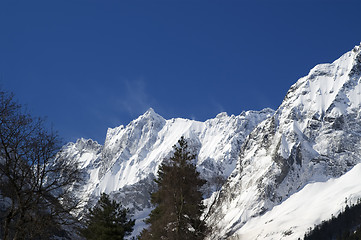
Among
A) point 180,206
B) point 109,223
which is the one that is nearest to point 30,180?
point 180,206

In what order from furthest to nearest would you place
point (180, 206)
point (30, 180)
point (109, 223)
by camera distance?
point (109, 223) → point (180, 206) → point (30, 180)

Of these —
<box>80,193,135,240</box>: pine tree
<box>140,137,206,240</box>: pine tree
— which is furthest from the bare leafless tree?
<box>80,193,135,240</box>: pine tree

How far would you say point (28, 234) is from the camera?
55.0 feet

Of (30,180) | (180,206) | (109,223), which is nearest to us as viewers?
(30,180)

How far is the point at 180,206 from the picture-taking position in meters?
24.5

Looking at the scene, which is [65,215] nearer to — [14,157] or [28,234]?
[28,234]

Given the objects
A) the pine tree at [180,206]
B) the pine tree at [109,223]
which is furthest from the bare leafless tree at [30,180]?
the pine tree at [109,223]

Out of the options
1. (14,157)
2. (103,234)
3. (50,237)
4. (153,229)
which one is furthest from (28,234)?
(103,234)

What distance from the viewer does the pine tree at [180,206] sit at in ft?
78.2

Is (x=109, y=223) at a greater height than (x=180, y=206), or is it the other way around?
(x=109, y=223)

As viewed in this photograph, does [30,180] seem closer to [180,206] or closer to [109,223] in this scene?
[180,206]

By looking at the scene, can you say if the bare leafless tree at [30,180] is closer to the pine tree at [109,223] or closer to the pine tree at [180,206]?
the pine tree at [180,206]

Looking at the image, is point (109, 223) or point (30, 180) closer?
point (30, 180)

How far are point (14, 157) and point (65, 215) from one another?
302 cm
